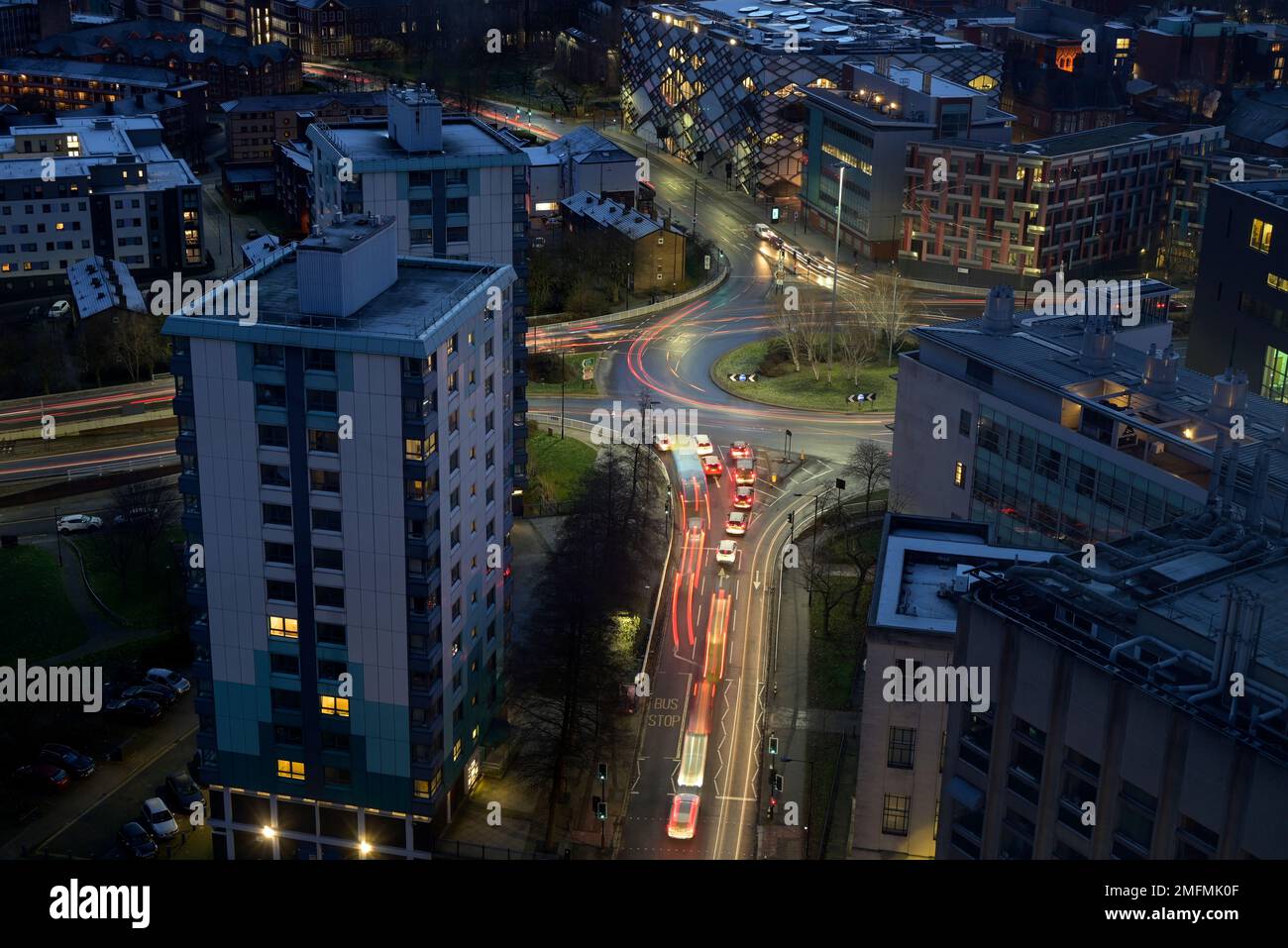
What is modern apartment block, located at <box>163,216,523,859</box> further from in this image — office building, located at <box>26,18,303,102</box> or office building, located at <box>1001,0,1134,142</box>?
office building, located at <box>26,18,303,102</box>

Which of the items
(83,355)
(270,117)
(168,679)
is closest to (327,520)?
(168,679)

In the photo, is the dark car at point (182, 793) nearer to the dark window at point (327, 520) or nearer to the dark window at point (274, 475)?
the dark window at point (327, 520)

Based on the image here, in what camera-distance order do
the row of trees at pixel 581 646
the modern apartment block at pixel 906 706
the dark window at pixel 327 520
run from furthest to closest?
the row of trees at pixel 581 646 < the dark window at pixel 327 520 < the modern apartment block at pixel 906 706

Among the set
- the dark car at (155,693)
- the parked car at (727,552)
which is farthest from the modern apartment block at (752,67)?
the dark car at (155,693)

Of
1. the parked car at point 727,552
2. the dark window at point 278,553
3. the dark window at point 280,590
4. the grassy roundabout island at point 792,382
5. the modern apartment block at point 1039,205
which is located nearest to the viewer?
the dark window at point 278,553

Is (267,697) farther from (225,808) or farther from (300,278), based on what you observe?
(300,278)

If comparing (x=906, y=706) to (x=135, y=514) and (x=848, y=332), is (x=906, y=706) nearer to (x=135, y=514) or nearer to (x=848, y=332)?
(x=135, y=514)
